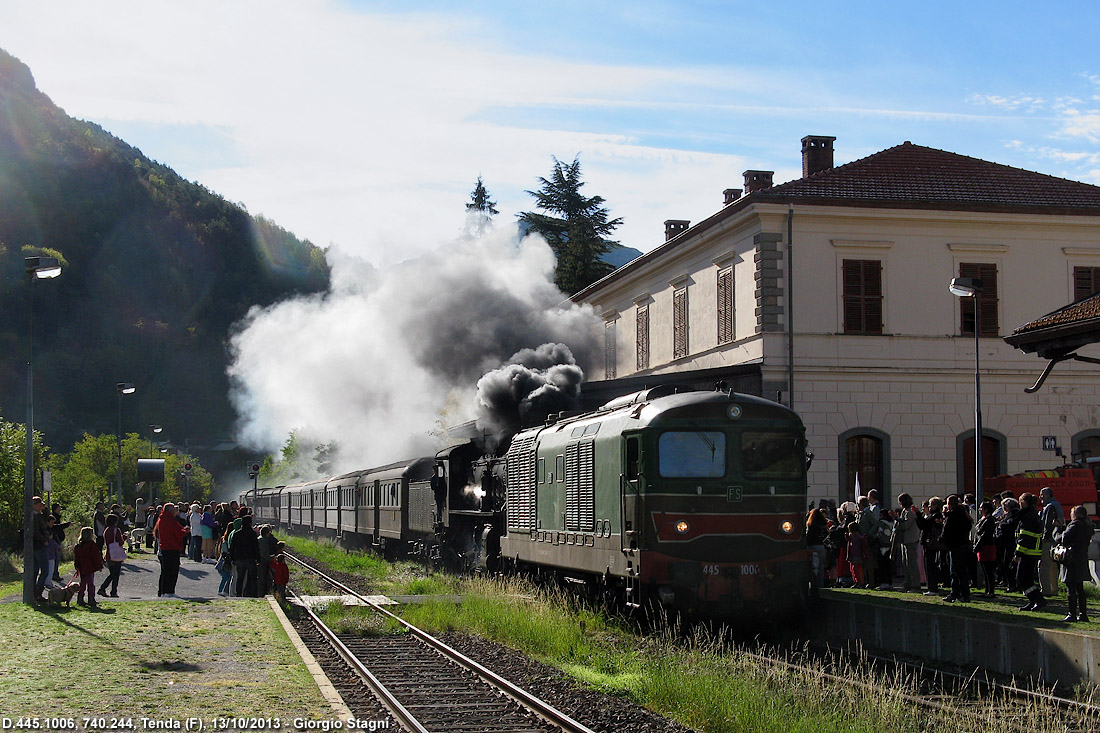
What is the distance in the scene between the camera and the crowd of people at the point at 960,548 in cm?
1370

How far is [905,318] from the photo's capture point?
3203 centimetres

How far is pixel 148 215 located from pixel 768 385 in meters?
135

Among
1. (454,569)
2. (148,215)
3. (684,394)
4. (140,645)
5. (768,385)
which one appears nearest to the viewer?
(140,645)

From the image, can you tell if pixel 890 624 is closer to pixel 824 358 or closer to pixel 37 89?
pixel 824 358

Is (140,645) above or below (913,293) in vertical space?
below

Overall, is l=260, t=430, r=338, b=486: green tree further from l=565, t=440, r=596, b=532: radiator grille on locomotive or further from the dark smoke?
l=565, t=440, r=596, b=532: radiator grille on locomotive

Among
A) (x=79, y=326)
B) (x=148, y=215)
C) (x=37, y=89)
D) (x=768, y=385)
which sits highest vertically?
(x=37, y=89)

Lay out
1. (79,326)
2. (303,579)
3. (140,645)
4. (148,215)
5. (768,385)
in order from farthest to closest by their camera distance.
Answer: (148,215)
(79,326)
(768,385)
(303,579)
(140,645)

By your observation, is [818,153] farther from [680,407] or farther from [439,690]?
[439,690]

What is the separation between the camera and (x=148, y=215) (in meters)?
152

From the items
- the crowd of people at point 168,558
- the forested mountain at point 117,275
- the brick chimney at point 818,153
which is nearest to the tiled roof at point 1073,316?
the crowd of people at point 168,558

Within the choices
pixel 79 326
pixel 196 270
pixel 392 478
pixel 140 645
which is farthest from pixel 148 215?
pixel 140 645

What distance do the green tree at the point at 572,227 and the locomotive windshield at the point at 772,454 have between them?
46005 mm

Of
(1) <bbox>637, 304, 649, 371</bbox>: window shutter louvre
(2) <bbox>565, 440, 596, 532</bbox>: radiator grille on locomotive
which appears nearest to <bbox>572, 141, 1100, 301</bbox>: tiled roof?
(1) <bbox>637, 304, 649, 371</bbox>: window shutter louvre
